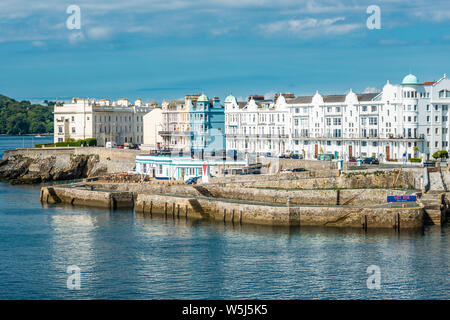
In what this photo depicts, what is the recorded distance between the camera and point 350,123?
7594cm

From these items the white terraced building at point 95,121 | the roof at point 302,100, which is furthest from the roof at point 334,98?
the white terraced building at point 95,121

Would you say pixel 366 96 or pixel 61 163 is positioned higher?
pixel 366 96

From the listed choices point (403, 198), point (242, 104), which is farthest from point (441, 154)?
point (242, 104)

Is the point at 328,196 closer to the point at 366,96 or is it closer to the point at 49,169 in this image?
the point at 366,96

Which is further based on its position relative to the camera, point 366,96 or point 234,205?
point 366,96

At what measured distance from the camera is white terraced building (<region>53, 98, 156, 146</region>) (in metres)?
101

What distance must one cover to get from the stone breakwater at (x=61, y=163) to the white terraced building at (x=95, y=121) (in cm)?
1066

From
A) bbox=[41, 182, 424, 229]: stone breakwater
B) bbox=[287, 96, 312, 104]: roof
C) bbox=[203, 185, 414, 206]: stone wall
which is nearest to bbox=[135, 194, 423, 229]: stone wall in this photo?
bbox=[41, 182, 424, 229]: stone breakwater

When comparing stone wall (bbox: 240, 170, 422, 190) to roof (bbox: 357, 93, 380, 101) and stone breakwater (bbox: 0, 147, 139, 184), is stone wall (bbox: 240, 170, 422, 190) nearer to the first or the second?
roof (bbox: 357, 93, 380, 101)

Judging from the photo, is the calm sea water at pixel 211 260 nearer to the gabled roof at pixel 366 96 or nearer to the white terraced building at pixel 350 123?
the white terraced building at pixel 350 123

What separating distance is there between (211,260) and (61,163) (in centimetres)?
5617

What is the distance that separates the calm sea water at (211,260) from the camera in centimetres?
3209

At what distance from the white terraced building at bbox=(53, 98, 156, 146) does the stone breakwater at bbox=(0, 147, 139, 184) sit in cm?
1066

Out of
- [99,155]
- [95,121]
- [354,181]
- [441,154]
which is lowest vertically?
[354,181]
